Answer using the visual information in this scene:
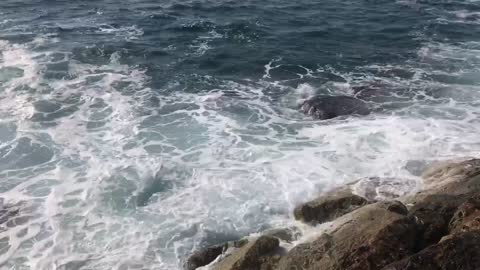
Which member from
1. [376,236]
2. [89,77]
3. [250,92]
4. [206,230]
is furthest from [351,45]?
[376,236]

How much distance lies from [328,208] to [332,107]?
7.56 meters

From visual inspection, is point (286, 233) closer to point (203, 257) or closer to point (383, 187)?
point (203, 257)

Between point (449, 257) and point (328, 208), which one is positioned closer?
point (449, 257)

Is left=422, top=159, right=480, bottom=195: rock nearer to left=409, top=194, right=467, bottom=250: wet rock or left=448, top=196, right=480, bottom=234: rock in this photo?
left=409, top=194, right=467, bottom=250: wet rock

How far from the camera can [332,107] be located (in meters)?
20.1

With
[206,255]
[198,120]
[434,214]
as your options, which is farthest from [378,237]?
[198,120]

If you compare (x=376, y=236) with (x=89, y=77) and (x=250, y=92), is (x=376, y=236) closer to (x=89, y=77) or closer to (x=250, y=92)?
(x=250, y=92)

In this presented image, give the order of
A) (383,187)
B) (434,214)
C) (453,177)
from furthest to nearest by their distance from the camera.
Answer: (383,187) < (453,177) < (434,214)

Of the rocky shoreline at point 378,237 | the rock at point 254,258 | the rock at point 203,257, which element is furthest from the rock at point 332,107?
the rock at point 254,258

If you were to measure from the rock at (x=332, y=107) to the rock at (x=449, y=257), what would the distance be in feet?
36.6

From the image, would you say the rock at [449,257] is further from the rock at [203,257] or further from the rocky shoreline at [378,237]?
the rock at [203,257]

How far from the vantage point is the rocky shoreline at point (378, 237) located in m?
8.77

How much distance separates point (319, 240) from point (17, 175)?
10704 mm

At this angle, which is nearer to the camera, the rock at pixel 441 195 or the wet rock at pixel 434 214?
the wet rock at pixel 434 214
